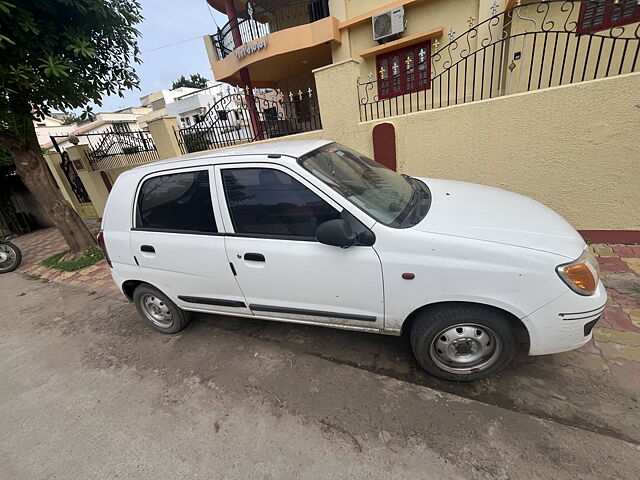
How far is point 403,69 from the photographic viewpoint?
24.7ft

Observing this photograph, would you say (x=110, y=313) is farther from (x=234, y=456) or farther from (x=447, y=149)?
(x=447, y=149)

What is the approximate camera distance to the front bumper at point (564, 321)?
1.66m

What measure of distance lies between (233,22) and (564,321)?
10509 millimetres

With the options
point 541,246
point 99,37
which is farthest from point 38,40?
point 541,246

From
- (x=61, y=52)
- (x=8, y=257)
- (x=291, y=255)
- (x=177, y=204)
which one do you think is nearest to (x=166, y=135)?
(x=61, y=52)

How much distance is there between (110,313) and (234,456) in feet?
9.90

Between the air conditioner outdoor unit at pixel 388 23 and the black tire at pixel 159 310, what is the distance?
7.66m

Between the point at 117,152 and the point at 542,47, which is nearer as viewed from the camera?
the point at 542,47

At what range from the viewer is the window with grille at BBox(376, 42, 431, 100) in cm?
714

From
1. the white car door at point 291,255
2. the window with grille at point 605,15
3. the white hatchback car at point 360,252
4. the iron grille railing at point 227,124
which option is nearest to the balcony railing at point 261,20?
the iron grille railing at point 227,124

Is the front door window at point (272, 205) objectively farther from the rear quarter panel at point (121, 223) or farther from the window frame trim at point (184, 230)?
the rear quarter panel at point (121, 223)

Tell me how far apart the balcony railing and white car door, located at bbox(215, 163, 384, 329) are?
8.07m

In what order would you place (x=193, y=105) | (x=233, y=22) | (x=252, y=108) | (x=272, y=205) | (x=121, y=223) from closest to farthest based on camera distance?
(x=272, y=205)
(x=121, y=223)
(x=252, y=108)
(x=233, y=22)
(x=193, y=105)

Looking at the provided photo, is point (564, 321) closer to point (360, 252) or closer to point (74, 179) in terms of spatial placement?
point (360, 252)
